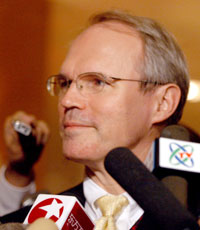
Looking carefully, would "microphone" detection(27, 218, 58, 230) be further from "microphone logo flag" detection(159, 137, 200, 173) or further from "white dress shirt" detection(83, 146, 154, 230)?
"white dress shirt" detection(83, 146, 154, 230)

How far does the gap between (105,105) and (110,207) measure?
287mm

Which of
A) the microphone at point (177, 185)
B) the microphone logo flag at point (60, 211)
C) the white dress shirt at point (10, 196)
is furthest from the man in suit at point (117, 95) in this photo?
the microphone at point (177, 185)

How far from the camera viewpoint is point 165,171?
2.09ft

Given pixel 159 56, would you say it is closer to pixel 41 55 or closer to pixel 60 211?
pixel 60 211

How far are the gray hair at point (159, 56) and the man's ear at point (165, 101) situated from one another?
23mm

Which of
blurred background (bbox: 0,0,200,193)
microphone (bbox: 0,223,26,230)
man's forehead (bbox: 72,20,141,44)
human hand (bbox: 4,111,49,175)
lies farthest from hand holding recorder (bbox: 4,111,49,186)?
microphone (bbox: 0,223,26,230)

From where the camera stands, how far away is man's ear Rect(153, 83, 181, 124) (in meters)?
1.25

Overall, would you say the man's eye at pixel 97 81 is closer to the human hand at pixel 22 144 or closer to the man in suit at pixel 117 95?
the man in suit at pixel 117 95

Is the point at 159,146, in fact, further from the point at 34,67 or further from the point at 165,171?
the point at 34,67

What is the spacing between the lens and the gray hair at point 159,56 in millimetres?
1235

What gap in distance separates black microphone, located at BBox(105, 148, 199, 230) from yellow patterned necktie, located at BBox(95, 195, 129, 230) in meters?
0.43

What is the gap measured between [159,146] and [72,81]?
0.61m

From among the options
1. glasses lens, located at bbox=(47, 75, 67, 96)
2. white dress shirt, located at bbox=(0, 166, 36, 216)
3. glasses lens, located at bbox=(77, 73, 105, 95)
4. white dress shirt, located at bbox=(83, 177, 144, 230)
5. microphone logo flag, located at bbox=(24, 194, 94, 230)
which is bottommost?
white dress shirt, located at bbox=(0, 166, 36, 216)

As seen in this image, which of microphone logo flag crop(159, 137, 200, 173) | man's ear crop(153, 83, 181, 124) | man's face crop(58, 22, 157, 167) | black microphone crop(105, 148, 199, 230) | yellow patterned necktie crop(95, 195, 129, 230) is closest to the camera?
black microphone crop(105, 148, 199, 230)
